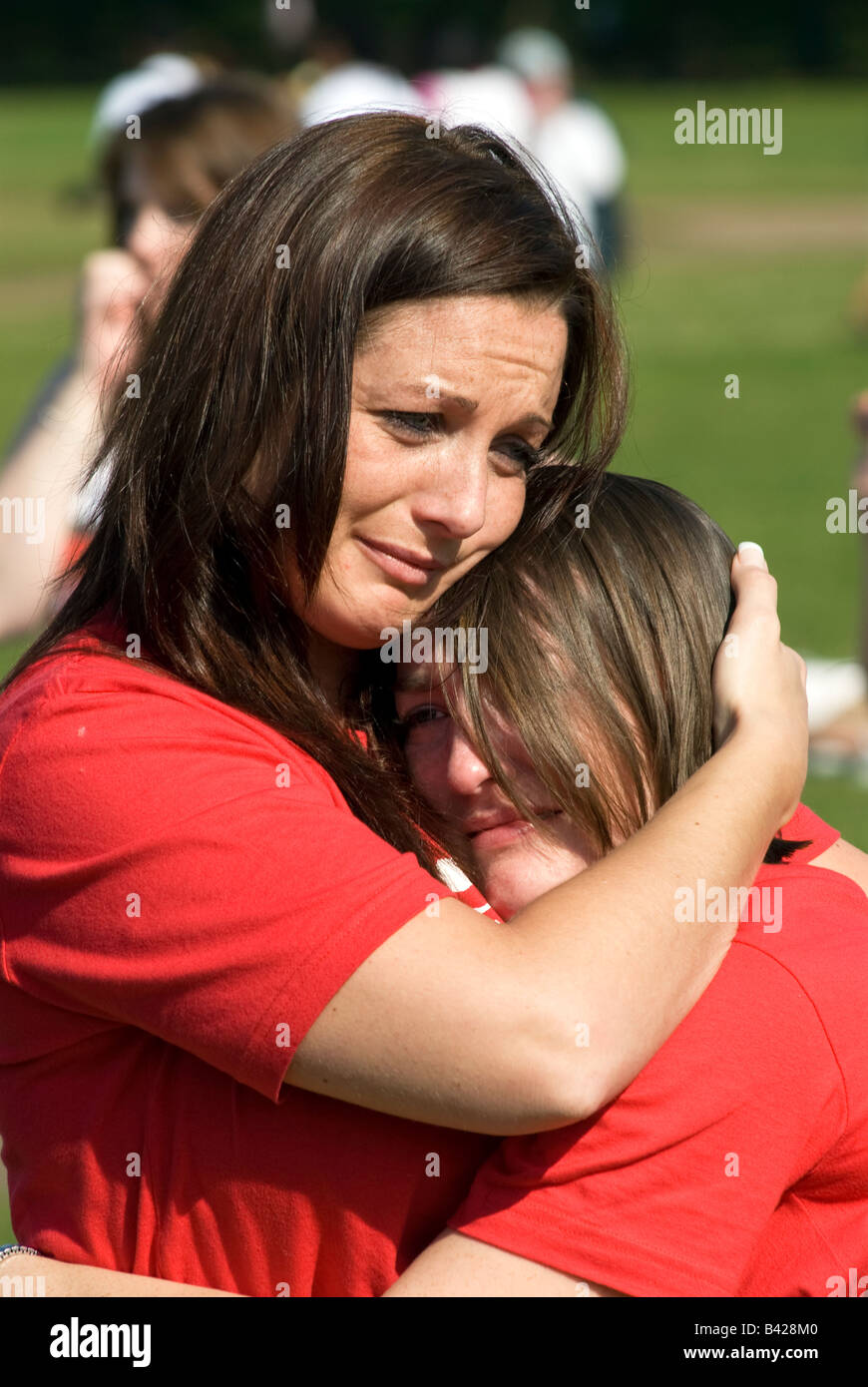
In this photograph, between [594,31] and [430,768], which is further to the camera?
[594,31]

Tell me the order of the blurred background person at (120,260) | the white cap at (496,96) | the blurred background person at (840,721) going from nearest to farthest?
1. the blurred background person at (120,260)
2. the blurred background person at (840,721)
3. the white cap at (496,96)

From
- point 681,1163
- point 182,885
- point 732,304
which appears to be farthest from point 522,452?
point 732,304

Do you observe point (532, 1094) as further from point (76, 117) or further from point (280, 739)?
point (76, 117)

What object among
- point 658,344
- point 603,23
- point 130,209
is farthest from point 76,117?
point 130,209

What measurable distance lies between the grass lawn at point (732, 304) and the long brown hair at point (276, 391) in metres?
0.74

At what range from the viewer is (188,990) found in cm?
183

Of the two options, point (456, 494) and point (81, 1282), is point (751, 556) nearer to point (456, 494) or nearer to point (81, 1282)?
point (456, 494)

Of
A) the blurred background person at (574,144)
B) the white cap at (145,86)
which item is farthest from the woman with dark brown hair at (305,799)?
the blurred background person at (574,144)

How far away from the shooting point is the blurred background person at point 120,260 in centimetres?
483

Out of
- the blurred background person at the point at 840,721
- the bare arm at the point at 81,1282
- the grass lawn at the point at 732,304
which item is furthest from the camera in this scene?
the grass lawn at the point at 732,304

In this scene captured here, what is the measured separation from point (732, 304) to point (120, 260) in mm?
15505

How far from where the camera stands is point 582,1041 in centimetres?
181

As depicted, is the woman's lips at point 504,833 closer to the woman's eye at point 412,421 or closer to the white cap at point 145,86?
the woman's eye at point 412,421
